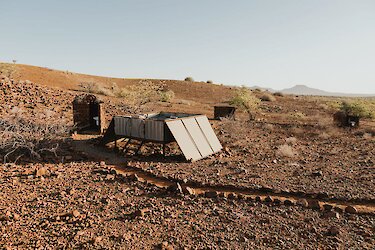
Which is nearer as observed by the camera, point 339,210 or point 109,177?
point 339,210

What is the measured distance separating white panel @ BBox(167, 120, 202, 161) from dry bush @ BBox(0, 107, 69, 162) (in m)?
4.75

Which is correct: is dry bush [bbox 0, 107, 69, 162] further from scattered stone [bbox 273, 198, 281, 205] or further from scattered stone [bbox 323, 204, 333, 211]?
scattered stone [bbox 323, 204, 333, 211]

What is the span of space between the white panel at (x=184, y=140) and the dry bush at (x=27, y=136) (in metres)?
4.75

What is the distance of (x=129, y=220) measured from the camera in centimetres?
670

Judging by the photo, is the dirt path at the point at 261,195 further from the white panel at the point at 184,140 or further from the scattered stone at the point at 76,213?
the scattered stone at the point at 76,213

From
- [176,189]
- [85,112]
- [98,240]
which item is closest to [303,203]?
[176,189]

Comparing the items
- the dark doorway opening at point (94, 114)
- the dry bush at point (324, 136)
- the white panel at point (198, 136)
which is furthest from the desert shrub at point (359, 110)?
the dark doorway opening at point (94, 114)

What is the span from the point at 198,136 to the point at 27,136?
25.7 feet

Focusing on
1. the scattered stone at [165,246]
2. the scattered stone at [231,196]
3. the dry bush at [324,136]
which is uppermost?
the dry bush at [324,136]

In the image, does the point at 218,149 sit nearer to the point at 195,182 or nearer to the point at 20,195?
the point at 195,182

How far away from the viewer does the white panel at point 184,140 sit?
11.8m

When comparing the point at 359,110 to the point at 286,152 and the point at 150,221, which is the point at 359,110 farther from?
the point at 150,221

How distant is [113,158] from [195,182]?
488cm

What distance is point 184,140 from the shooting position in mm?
12141
